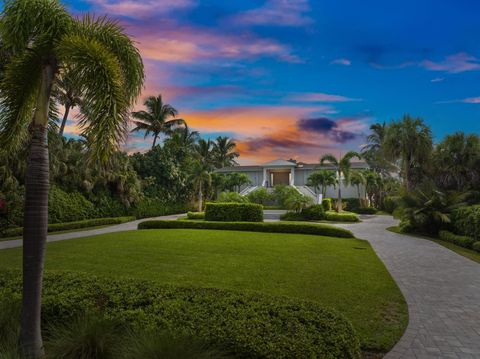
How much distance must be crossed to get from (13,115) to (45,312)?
265 centimetres

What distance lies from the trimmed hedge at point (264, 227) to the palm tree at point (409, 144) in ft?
30.2

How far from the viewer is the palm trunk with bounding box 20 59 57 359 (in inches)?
134

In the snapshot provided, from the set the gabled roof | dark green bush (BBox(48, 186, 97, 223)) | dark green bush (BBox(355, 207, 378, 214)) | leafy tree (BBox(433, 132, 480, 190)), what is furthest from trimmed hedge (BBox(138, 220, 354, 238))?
the gabled roof

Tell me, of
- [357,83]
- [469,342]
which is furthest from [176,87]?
[469,342]

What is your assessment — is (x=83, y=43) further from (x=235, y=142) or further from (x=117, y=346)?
(x=235, y=142)

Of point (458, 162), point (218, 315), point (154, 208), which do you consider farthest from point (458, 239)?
point (154, 208)

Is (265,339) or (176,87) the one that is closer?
(265,339)

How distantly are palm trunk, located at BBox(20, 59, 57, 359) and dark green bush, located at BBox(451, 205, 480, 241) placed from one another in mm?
15740

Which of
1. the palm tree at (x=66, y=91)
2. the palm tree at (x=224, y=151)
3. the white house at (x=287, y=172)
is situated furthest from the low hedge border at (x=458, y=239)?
the palm tree at (x=224, y=151)

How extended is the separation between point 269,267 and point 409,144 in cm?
1897

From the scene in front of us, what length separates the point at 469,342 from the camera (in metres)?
4.46

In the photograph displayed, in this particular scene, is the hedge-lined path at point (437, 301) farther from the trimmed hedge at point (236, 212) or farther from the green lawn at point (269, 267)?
the trimmed hedge at point (236, 212)

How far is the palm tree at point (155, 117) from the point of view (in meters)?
37.4

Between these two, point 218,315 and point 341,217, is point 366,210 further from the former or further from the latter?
point 218,315
